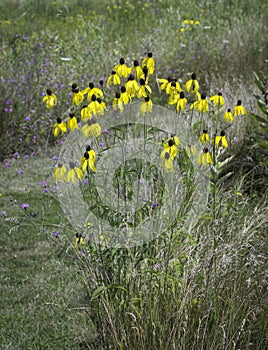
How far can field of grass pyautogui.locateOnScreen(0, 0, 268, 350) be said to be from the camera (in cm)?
262

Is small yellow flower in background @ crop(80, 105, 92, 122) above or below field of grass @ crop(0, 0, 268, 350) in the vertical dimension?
above

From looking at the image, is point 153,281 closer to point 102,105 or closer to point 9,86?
point 102,105

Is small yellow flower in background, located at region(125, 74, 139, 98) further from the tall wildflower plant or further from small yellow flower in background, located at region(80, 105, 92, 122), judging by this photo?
small yellow flower in background, located at region(80, 105, 92, 122)

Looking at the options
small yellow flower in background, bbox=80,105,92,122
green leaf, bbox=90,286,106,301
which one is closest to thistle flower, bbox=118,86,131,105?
small yellow flower in background, bbox=80,105,92,122

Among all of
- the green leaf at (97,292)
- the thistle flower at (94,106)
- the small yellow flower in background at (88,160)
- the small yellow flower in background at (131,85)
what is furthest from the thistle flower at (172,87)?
the green leaf at (97,292)

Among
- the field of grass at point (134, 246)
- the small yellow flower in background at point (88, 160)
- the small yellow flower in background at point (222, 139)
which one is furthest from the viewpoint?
the small yellow flower in background at point (222, 139)

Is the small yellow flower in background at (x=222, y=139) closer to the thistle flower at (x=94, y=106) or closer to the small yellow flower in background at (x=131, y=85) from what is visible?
the small yellow flower in background at (x=131, y=85)

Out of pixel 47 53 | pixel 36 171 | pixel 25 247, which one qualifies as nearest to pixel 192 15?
pixel 47 53

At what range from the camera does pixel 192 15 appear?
1045 centimetres

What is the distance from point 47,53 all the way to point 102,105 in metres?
5.29

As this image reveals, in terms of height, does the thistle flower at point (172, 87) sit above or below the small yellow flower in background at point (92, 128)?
above

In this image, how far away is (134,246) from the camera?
2.66 m

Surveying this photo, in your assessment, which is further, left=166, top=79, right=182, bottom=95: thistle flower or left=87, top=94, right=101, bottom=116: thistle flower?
left=166, top=79, right=182, bottom=95: thistle flower

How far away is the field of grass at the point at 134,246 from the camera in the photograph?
262cm
